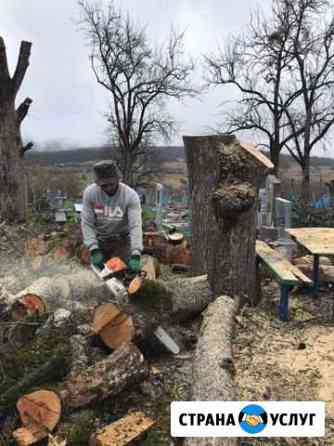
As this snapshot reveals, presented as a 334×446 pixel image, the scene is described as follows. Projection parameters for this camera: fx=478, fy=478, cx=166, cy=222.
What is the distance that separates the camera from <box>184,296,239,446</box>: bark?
307 cm

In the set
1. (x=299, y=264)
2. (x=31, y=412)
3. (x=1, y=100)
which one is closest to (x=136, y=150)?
(x=1, y=100)

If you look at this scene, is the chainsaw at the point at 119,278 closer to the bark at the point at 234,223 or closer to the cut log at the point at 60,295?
the cut log at the point at 60,295

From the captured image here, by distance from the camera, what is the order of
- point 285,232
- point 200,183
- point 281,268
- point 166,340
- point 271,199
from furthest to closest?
point 271,199
point 285,232
point 200,183
point 281,268
point 166,340

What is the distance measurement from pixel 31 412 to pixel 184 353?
1586 mm

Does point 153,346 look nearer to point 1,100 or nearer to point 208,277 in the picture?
point 208,277

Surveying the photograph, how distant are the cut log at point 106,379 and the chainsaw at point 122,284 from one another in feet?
1.98

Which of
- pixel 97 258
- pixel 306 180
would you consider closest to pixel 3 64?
pixel 97 258

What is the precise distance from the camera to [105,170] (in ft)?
14.0

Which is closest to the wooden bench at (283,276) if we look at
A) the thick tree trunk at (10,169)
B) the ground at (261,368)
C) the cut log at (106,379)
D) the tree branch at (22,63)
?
the ground at (261,368)

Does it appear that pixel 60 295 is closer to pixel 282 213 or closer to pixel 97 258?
pixel 97 258

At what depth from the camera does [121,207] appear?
450 cm

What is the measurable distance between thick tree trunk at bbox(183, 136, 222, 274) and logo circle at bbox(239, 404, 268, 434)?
230 centimetres

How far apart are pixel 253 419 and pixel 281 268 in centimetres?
225

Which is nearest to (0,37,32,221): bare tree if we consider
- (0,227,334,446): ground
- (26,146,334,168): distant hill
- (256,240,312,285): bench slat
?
(0,227,334,446): ground
